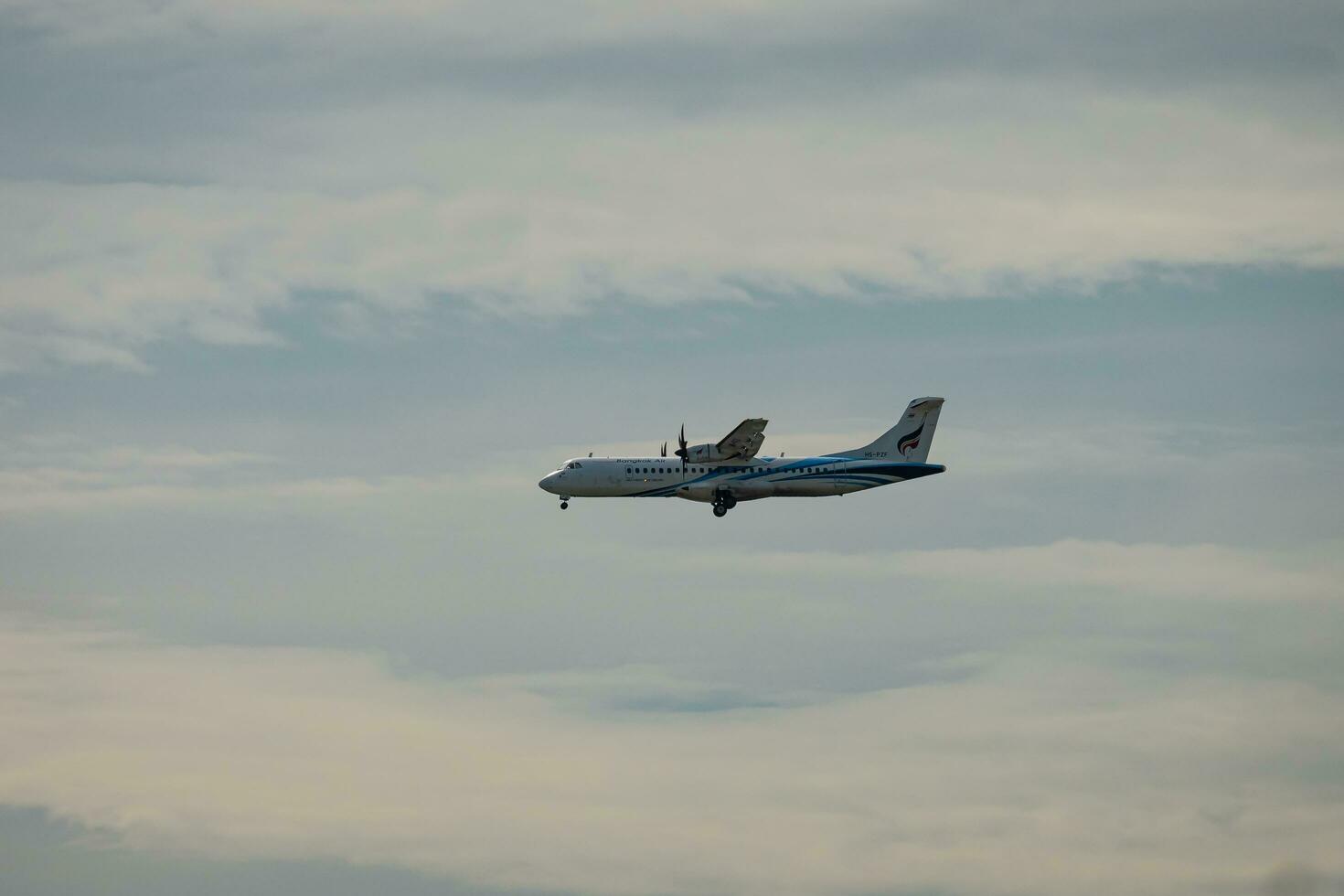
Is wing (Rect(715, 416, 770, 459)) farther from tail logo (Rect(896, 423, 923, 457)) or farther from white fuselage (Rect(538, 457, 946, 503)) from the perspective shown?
tail logo (Rect(896, 423, 923, 457))

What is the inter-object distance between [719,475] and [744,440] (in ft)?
12.2

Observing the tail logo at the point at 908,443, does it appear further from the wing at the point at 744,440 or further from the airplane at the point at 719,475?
the wing at the point at 744,440

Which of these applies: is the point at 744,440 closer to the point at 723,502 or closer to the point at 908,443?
the point at 723,502

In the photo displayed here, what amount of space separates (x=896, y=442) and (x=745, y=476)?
1267cm

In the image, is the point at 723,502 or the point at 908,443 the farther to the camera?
the point at 908,443

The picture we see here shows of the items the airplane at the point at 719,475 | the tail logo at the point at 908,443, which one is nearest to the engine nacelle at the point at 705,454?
the airplane at the point at 719,475

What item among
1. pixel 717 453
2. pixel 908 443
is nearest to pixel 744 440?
pixel 717 453

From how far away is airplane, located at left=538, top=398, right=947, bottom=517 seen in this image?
113938 millimetres

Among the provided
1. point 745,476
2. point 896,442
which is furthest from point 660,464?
point 896,442

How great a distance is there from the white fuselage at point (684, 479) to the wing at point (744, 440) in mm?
1246

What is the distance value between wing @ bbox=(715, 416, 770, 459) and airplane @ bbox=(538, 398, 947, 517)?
66 mm

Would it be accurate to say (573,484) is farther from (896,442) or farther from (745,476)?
(896,442)

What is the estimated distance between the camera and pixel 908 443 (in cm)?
11881

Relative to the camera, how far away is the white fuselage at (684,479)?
11419cm
